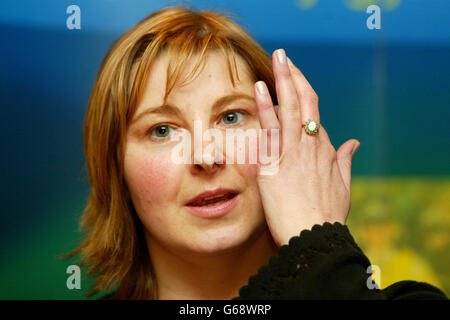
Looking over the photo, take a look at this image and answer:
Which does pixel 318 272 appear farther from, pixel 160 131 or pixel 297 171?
pixel 160 131

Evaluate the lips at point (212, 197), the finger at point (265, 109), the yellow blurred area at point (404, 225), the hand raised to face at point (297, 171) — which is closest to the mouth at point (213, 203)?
the lips at point (212, 197)

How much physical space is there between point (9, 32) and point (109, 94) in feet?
2.34

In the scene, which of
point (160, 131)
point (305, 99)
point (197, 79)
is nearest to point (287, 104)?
point (305, 99)

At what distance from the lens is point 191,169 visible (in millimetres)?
1341

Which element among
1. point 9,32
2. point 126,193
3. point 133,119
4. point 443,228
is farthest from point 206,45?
point 443,228

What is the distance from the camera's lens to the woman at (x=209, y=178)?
1.15 metres

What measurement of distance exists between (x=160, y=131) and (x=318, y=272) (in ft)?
2.14

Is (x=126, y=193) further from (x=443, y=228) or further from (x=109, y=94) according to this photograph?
(x=443, y=228)

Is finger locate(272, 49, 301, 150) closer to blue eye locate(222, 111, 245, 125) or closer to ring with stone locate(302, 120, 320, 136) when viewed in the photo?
ring with stone locate(302, 120, 320, 136)

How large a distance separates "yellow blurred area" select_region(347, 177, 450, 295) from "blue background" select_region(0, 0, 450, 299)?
8 cm

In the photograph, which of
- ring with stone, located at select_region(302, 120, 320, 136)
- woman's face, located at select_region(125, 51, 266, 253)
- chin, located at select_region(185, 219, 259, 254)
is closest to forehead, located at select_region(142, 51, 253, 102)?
woman's face, located at select_region(125, 51, 266, 253)

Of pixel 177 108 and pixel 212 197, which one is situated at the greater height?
pixel 177 108

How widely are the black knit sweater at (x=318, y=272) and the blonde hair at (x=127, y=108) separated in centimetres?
56

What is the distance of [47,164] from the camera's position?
1.99m
